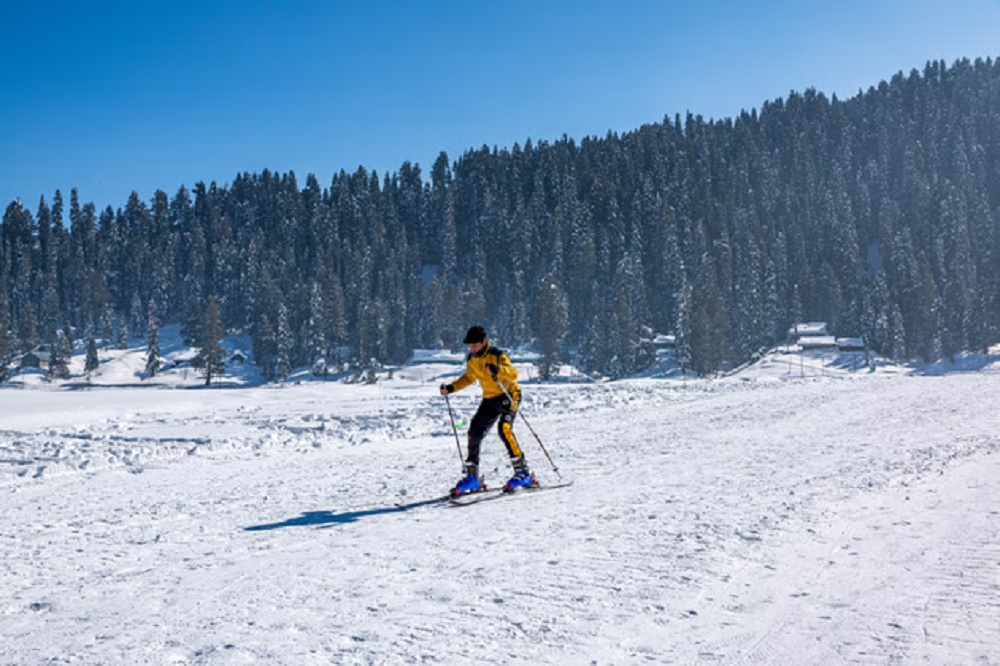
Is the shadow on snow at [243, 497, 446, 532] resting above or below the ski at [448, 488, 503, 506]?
above

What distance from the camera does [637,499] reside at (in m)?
7.96

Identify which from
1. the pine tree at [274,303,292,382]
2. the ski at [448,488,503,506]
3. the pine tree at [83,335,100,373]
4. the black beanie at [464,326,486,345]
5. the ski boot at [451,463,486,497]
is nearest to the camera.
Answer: the ski at [448,488,503,506]

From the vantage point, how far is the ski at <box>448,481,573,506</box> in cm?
834

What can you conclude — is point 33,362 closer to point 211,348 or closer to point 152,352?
point 152,352

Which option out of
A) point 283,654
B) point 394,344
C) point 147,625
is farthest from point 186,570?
point 394,344

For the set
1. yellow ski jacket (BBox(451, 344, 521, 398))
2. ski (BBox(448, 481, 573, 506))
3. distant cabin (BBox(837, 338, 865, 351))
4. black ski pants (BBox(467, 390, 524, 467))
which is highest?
yellow ski jacket (BBox(451, 344, 521, 398))

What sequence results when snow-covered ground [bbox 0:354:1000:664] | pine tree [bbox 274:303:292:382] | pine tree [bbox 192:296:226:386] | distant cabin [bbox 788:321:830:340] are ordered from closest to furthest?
1. snow-covered ground [bbox 0:354:1000:664]
2. pine tree [bbox 192:296:226:386]
3. pine tree [bbox 274:303:292:382]
4. distant cabin [bbox 788:321:830:340]

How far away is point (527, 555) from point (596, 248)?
110m

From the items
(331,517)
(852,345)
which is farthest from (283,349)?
(331,517)

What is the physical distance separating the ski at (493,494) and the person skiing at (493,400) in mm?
62

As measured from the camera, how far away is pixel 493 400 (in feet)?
29.6

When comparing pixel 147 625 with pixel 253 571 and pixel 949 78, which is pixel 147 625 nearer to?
pixel 253 571

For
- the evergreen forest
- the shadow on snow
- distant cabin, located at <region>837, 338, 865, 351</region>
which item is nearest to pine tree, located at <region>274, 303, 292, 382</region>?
the evergreen forest

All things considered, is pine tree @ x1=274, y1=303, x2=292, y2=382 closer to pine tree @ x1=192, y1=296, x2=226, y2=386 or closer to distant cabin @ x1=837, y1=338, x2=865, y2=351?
pine tree @ x1=192, y1=296, x2=226, y2=386
